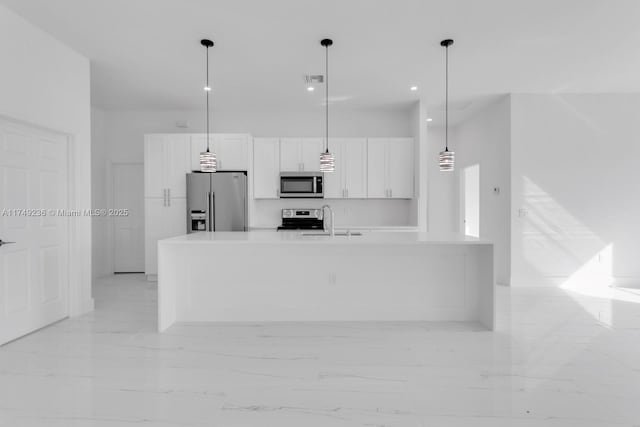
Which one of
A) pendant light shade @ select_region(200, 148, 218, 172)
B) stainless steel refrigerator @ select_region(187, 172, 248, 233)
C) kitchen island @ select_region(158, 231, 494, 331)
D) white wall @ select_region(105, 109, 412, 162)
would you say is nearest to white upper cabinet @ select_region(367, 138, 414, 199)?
white wall @ select_region(105, 109, 412, 162)

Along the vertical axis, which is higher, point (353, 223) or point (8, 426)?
point (353, 223)

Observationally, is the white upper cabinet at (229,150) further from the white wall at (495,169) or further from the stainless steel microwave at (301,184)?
the white wall at (495,169)

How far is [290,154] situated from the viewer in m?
5.65

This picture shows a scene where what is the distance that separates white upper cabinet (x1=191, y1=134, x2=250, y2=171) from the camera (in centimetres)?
543

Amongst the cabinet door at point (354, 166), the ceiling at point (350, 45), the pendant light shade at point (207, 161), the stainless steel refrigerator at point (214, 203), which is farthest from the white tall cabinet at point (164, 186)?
the cabinet door at point (354, 166)

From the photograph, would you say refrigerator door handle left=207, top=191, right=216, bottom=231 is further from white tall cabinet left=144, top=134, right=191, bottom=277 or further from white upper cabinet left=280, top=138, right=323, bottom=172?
white upper cabinet left=280, top=138, right=323, bottom=172

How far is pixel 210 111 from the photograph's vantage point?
19.3 ft

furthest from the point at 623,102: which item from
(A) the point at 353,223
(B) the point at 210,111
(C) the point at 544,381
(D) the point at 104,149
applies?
(D) the point at 104,149

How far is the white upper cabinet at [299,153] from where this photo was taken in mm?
5641

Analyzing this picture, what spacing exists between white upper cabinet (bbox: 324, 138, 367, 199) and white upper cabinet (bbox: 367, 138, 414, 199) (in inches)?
6.3

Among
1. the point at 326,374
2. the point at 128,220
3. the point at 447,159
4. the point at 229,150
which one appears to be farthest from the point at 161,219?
the point at 447,159

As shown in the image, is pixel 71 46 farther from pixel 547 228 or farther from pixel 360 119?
pixel 547 228

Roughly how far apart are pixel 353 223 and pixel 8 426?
481 cm

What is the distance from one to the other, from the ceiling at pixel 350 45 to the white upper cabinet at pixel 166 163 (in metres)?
0.64
